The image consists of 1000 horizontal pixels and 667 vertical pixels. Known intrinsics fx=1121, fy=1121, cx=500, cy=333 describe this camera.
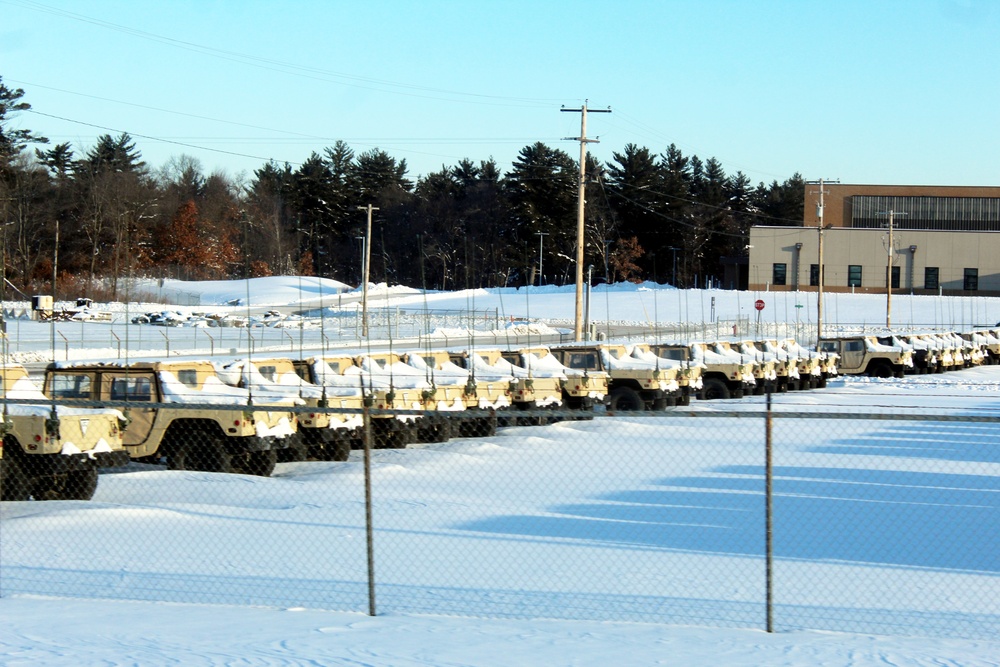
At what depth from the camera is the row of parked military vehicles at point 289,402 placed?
496 inches

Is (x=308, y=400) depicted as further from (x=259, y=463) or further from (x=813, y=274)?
(x=813, y=274)

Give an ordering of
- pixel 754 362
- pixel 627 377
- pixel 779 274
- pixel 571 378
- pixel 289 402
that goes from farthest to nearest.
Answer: pixel 779 274 < pixel 754 362 < pixel 627 377 < pixel 571 378 < pixel 289 402

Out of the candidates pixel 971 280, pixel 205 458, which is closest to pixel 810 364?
pixel 205 458

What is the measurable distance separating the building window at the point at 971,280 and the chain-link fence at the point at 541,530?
76798mm

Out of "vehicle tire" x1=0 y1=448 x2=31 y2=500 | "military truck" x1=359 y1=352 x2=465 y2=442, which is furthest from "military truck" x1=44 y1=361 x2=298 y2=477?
"military truck" x1=359 y1=352 x2=465 y2=442

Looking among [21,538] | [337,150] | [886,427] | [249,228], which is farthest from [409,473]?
[337,150]

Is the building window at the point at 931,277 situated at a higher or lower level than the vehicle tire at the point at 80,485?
higher

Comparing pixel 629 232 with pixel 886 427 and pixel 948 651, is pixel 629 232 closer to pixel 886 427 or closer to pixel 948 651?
pixel 886 427

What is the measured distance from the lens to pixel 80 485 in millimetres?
13164

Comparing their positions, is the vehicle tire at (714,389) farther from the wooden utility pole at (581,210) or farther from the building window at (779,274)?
the building window at (779,274)

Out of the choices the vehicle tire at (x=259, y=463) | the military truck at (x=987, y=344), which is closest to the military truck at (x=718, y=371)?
the vehicle tire at (x=259, y=463)

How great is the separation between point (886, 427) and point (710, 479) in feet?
29.4

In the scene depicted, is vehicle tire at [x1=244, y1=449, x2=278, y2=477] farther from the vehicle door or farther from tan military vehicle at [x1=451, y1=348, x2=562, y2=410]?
tan military vehicle at [x1=451, y1=348, x2=562, y2=410]

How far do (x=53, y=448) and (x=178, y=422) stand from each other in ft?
9.22
